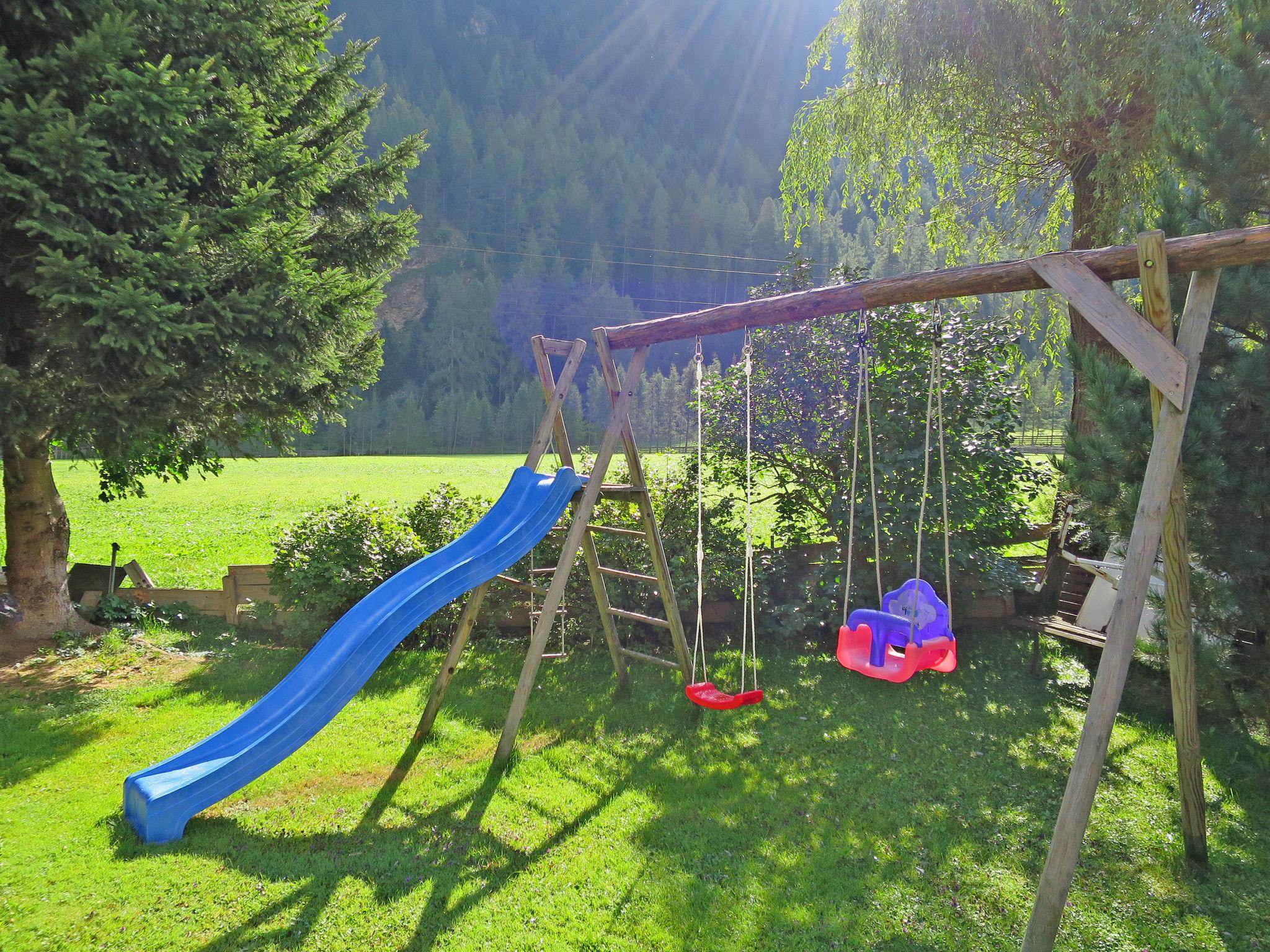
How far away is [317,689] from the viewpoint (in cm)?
384

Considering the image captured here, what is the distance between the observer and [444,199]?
83.9 meters

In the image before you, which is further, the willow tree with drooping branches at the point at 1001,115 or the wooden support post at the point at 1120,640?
the willow tree with drooping branches at the point at 1001,115

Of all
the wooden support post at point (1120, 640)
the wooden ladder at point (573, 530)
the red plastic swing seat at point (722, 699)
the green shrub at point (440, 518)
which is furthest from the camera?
the green shrub at point (440, 518)

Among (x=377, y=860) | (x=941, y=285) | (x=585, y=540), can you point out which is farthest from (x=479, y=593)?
(x=941, y=285)

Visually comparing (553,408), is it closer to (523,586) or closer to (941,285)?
(523,586)

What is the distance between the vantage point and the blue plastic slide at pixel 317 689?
3721 mm

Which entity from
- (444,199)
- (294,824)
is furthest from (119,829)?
(444,199)

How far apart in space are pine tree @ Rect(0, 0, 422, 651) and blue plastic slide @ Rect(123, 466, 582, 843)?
2327mm

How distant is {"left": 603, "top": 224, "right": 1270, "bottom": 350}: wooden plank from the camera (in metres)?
2.86

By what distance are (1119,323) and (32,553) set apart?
7.82 metres

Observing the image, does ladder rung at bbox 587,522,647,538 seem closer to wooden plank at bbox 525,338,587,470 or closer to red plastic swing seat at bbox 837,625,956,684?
wooden plank at bbox 525,338,587,470

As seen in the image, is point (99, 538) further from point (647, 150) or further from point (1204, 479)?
point (647, 150)

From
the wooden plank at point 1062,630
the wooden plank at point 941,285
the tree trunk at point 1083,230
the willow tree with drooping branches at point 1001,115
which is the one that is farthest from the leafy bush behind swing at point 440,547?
the willow tree with drooping branches at point 1001,115

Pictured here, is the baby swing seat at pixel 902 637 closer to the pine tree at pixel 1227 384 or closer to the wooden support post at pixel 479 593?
the pine tree at pixel 1227 384
